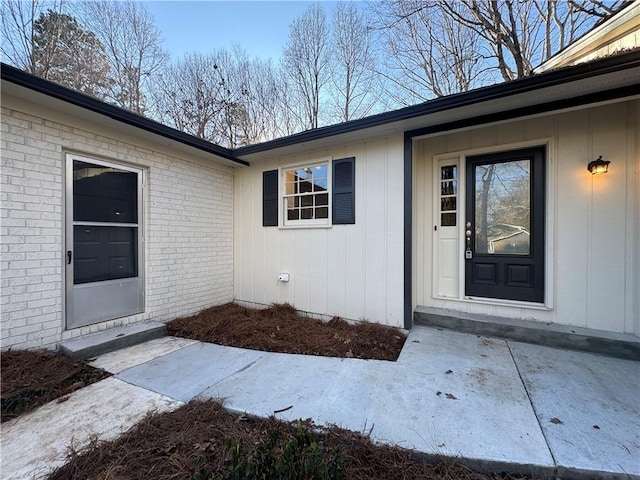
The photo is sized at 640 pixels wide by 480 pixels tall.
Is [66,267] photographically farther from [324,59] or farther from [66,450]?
[324,59]

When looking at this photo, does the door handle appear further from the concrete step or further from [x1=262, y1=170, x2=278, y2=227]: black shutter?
the concrete step

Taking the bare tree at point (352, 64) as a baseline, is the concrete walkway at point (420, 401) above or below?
below

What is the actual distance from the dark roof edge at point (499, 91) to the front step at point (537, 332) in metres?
2.53

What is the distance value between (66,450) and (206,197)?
3.60 metres

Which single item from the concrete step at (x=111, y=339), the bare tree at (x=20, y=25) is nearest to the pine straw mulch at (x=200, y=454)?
the concrete step at (x=111, y=339)

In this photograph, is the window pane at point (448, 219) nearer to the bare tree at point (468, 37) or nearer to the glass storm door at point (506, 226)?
the glass storm door at point (506, 226)

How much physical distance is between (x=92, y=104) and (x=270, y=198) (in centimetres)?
253

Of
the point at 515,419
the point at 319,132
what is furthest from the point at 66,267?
the point at 515,419

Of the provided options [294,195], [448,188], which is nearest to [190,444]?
[294,195]

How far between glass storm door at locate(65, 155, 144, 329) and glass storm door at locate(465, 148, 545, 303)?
4.55 metres

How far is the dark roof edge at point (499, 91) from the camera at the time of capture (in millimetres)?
2248

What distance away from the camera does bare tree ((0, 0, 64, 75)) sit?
610 cm

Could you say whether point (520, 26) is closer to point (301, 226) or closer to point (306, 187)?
point (306, 187)

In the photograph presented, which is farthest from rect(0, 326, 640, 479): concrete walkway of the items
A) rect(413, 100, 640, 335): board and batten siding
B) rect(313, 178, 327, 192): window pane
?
rect(313, 178, 327, 192): window pane
